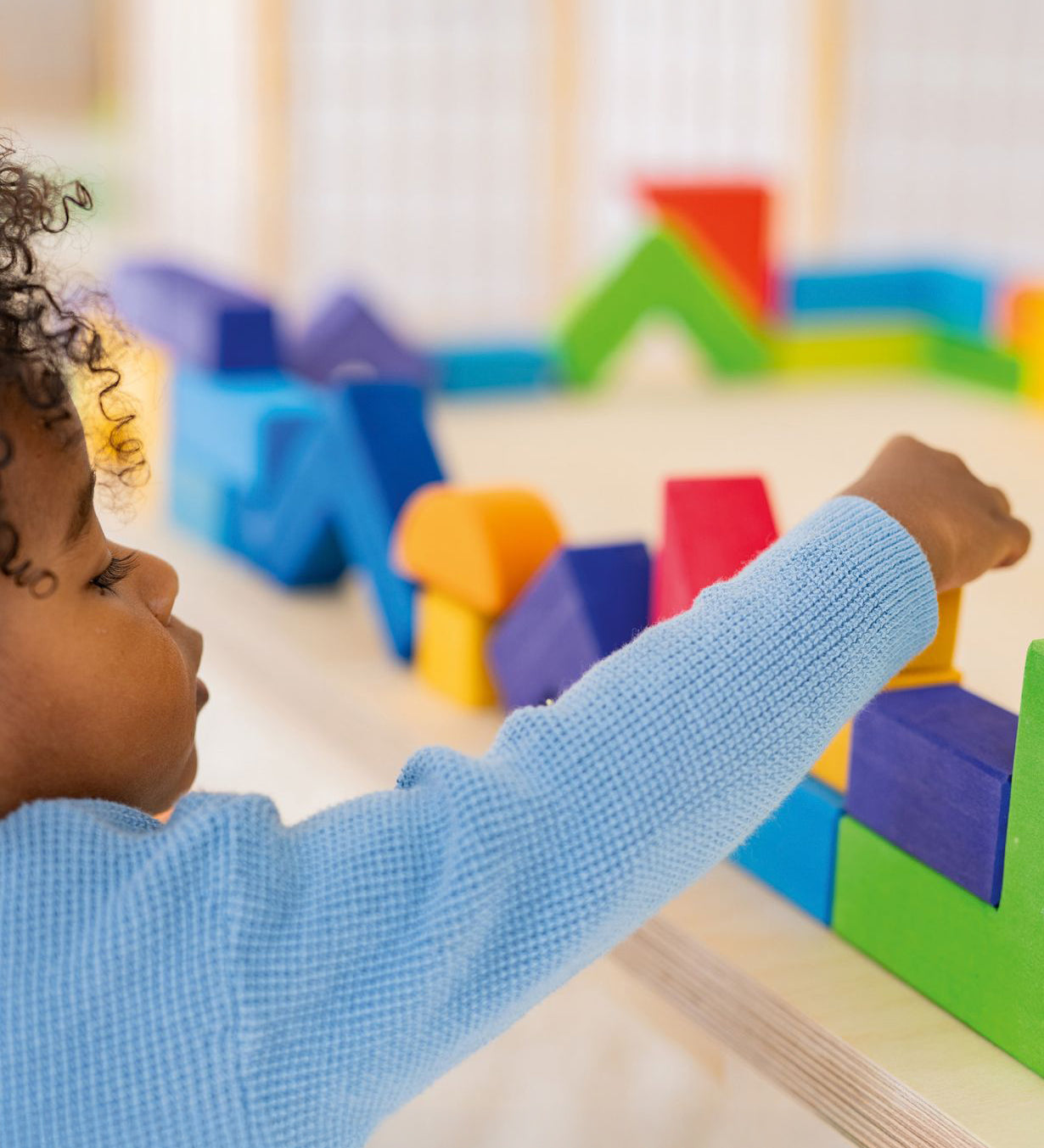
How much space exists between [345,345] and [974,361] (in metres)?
0.68

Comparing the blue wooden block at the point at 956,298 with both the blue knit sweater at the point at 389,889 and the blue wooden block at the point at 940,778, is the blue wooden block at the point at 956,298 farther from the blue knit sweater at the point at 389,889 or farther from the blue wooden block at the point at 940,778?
the blue knit sweater at the point at 389,889

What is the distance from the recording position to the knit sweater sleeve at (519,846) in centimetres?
51

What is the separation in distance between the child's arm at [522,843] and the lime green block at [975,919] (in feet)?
0.23

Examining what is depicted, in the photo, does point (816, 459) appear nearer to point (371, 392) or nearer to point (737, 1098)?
point (371, 392)

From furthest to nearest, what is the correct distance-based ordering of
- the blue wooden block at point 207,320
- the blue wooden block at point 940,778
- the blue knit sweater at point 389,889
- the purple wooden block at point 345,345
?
the purple wooden block at point 345,345 → the blue wooden block at point 207,320 → the blue wooden block at point 940,778 → the blue knit sweater at point 389,889

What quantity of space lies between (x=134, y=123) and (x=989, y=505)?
2.47m

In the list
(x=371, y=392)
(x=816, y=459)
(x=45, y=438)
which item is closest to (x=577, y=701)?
(x=45, y=438)

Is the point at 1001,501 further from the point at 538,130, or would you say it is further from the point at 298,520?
the point at 538,130

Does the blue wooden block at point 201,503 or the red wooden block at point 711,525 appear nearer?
the red wooden block at point 711,525

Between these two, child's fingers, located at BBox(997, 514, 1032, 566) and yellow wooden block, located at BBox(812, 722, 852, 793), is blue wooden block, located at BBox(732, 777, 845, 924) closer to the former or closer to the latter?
yellow wooden block, located at BBox(812, 722, 852, 793)

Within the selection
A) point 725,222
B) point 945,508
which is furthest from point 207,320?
point 945,508

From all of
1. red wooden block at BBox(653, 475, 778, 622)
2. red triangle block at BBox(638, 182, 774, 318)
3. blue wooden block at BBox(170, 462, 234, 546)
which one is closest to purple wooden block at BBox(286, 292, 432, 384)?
blue wooden block at BBox(170, 462, 234, 546)

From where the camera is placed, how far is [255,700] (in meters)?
1.12

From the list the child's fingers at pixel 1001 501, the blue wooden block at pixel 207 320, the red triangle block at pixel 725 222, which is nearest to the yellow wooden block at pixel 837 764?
the child's fingers at pixel 1001 501
